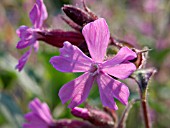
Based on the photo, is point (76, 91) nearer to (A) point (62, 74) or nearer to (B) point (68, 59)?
(B) point (68, 59)

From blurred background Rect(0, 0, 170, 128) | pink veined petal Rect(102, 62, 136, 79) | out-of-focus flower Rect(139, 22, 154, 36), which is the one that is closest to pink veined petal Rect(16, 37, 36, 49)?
blurred background Rect(0, 0, 170, 128)

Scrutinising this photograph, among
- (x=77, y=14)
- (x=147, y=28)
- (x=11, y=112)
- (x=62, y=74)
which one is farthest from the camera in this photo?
(x=147, y=28)

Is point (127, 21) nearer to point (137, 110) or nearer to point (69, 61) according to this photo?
point (137, 110)

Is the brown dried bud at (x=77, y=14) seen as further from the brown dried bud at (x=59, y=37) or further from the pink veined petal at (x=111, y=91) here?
the pink veined petal at (x=111, y=91)

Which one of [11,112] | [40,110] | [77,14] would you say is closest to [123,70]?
[77,14]

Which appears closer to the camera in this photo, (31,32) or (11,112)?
(31,32)
